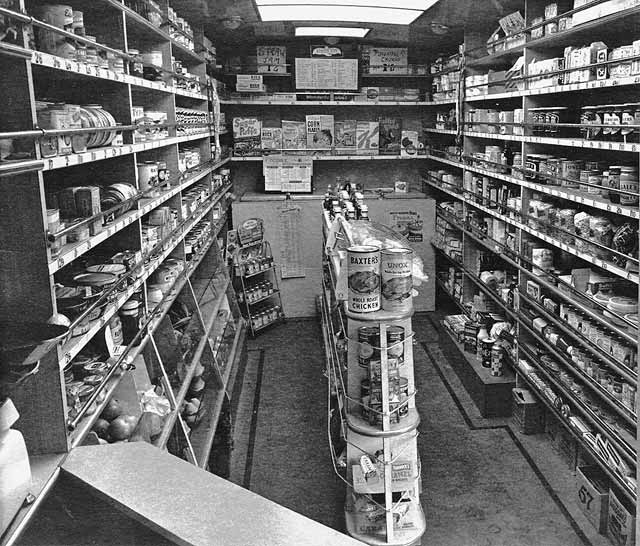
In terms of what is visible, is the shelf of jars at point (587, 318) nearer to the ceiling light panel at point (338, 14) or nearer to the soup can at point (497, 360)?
the soup can at point (497, 360)

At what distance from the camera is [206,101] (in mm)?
6508

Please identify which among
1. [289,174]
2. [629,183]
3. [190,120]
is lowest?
[289,174]

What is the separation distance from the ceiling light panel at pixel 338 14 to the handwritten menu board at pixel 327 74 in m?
1.56

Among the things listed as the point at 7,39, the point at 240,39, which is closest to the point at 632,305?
the point at 7,39

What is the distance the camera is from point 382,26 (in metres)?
6.62

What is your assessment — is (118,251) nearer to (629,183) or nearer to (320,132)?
(629,183)

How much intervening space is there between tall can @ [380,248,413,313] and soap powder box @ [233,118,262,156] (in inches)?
204

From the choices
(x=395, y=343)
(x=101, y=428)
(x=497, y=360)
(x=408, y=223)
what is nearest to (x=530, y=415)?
(x=497, y=360)

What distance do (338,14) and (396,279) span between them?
3.69 meters

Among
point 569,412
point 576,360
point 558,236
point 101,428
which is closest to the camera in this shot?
point 101,428

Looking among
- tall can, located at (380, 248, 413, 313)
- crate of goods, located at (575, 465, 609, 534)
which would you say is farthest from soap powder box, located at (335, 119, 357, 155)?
tall can, located at (380, 248, 413, 313)

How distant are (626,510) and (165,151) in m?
3.61

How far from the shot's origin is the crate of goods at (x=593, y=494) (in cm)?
365

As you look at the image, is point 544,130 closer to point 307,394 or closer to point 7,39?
point 307,394
